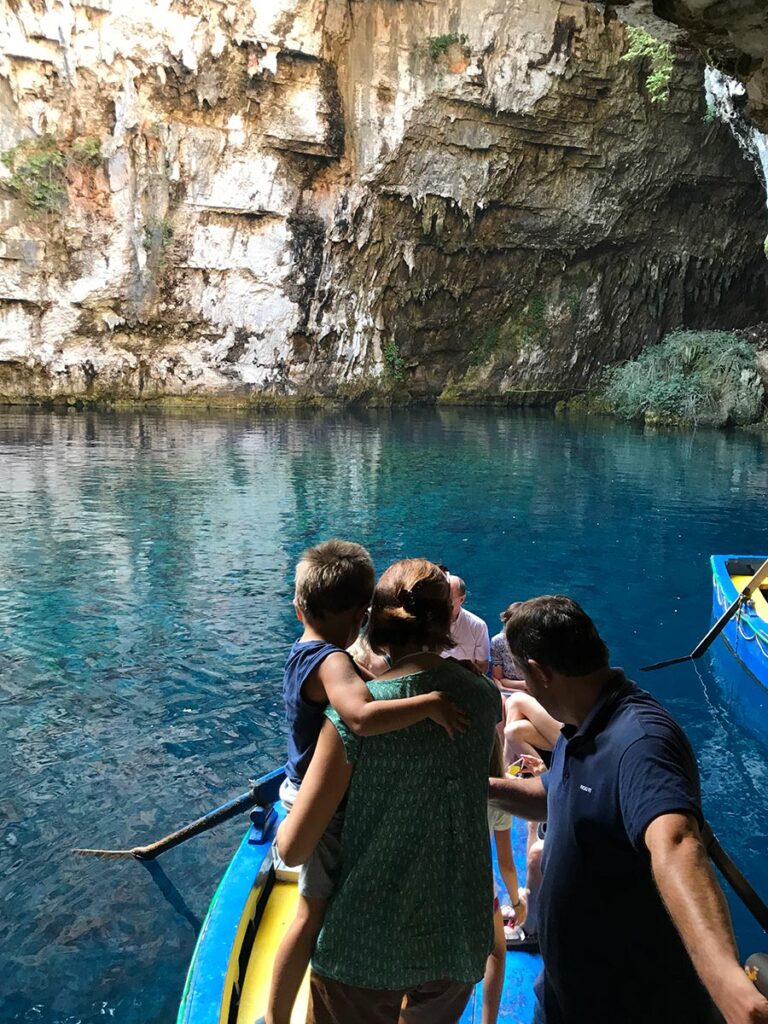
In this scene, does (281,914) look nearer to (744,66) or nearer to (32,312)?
(744,66)

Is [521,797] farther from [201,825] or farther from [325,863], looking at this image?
[201,825]

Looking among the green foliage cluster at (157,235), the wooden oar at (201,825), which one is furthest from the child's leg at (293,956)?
the green foliage cluster at (157,235)

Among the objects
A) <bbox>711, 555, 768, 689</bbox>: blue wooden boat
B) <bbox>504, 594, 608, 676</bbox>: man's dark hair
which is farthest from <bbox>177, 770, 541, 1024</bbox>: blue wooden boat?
<bbox>711, 555, 768, 689</bbox>: blue wooden boat

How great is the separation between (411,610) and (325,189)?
1297 inches

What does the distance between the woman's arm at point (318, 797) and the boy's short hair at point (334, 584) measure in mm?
411

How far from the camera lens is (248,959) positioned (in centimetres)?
290

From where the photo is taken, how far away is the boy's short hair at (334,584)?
2.18 metres

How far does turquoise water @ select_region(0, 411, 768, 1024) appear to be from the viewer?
13.0ft

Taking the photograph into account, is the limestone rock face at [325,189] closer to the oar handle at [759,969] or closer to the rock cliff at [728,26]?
the rock cliff at [728,26]

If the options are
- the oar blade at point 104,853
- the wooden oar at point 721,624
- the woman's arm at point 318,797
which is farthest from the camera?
the wooden oar at point 721,624

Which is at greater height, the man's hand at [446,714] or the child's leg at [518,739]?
the man's hand at [446,714]

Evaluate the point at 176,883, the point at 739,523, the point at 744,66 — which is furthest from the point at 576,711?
the point at 739,523

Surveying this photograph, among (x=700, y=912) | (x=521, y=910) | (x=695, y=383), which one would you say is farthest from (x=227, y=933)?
(x=695, y=383)

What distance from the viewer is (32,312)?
3067cm
